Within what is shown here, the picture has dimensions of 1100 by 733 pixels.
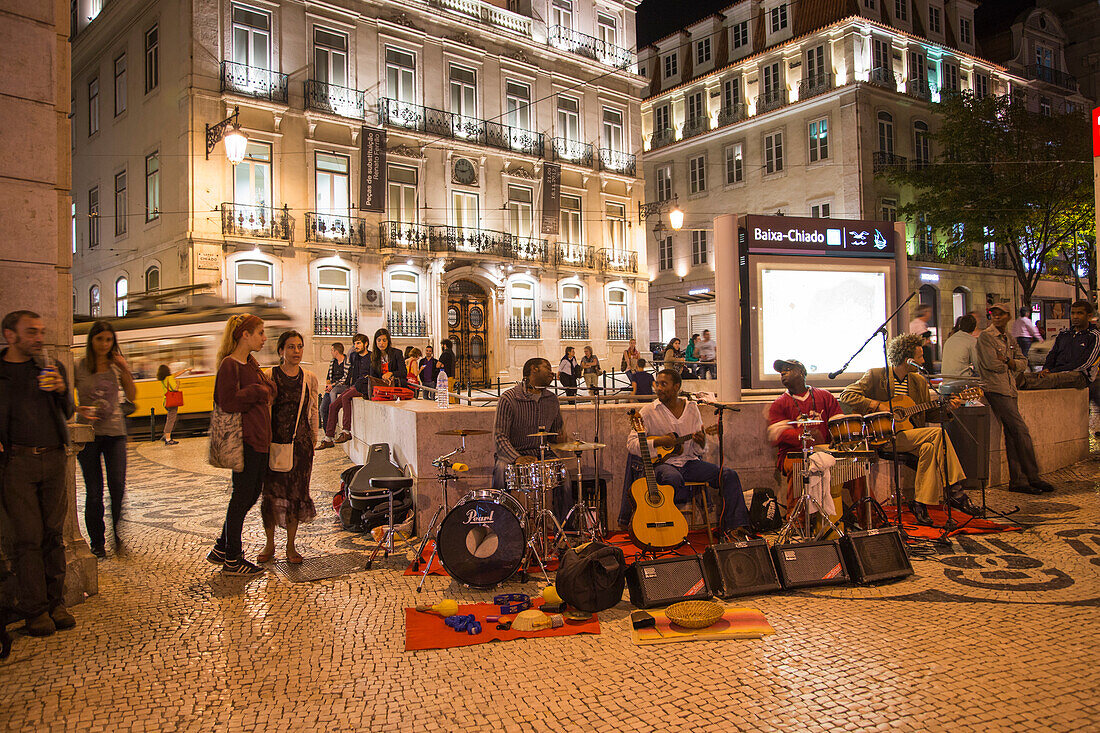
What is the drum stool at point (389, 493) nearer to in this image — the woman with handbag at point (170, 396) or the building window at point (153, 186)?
the woman with handbag at point (170, 396)

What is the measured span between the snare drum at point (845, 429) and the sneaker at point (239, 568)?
4.90 m

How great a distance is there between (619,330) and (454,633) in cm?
2457

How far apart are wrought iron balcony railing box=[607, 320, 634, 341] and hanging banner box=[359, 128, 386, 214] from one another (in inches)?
384

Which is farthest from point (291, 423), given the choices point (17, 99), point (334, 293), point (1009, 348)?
point (334, 293)

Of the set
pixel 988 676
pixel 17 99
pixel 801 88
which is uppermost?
pixel 801 88

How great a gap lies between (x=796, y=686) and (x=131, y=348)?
621 inches

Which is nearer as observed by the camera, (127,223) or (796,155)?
(127,223)

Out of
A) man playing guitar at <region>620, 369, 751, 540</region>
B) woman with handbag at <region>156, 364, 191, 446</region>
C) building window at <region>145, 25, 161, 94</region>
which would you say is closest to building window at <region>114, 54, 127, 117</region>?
building window at <region>145, 25, 161, 94</region>

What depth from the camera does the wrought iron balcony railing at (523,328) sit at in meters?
26.3

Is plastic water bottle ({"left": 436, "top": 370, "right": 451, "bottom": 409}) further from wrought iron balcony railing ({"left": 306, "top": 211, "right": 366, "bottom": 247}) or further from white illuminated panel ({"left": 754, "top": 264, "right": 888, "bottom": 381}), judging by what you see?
wrought iron balcony railing ({"left": 306, "top": 211, "right": 366, "bottom": 247})

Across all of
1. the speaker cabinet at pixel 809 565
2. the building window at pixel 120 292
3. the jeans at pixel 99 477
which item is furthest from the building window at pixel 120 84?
the speaker cabinet at pixel 809 565

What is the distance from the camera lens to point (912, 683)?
153 inches

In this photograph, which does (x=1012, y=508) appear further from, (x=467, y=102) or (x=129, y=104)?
(x=129, y=104)

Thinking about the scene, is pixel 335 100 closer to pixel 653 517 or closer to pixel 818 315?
pixel 818 315
